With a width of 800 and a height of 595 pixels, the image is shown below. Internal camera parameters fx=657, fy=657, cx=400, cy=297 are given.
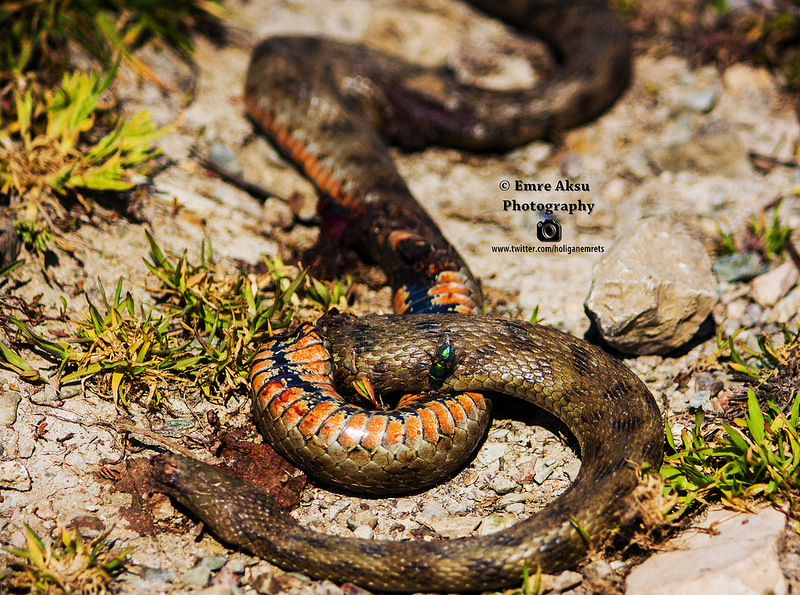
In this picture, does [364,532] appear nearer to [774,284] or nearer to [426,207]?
[426,207]

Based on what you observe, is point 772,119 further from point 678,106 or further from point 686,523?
point 686,523

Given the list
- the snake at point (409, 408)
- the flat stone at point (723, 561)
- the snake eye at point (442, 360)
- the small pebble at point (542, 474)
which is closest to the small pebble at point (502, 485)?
the small pebble at point (542, 474)

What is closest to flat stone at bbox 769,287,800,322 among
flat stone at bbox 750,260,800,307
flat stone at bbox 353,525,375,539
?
flat stone at bbox 750,260,800,307

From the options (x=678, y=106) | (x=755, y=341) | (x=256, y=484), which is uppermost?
(x=678, y=106)

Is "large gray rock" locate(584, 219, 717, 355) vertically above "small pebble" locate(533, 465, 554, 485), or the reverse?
"large gray rock" locate(584, 219, 717, 355)

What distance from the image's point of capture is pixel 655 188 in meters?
6.27

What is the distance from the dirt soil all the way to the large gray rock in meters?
0.31

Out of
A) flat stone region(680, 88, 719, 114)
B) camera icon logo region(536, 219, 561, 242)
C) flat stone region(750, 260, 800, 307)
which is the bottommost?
camera icon logo region(536, 219, 561, 242)

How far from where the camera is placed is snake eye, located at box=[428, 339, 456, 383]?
Answer: 3986 millimetres

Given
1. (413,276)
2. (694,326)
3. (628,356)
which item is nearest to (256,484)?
(413,276)

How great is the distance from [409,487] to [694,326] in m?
2.27

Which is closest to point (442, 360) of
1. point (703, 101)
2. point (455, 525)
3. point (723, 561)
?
point (455, 525)

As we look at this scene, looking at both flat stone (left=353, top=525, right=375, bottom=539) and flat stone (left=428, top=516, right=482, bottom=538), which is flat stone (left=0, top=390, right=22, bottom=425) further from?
flat stone (left=428, top=516, right=482, bottom=538)

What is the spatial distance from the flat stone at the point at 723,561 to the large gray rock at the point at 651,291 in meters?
1.26
